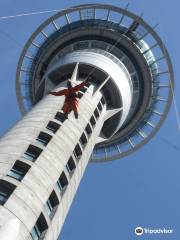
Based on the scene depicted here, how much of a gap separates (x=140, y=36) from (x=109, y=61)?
7.04 meters

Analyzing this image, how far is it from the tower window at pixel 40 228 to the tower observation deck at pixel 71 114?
0.07m

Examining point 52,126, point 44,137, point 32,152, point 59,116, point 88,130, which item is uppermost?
point 88,130

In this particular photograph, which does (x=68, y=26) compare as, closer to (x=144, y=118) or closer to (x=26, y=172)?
(x=144, y=118)

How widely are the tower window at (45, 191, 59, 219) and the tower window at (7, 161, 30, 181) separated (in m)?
2.76

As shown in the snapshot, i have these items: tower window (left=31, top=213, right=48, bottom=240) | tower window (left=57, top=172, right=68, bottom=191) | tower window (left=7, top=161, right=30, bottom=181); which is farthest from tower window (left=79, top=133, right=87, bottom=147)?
tower window (left=31, top=213, right=48, bottom=240)

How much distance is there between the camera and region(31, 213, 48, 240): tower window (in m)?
29.5

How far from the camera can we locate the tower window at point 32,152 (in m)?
34.9

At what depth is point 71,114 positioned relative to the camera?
43656 mm

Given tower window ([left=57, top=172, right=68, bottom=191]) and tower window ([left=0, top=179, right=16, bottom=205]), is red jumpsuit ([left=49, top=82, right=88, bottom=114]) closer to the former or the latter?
tower window ([left=57, top=172, right=68, bottom=191])

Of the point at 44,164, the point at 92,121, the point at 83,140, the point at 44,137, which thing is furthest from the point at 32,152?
the point at 92,121

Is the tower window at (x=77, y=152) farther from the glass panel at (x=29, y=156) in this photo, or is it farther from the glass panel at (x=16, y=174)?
the glass panel at (x=16, y=174)

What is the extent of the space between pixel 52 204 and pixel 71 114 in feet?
39.6

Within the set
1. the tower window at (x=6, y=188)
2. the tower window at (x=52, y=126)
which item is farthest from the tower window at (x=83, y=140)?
the tower window at (x=6, y=188)

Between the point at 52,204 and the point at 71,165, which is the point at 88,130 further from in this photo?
the point at 52,204
